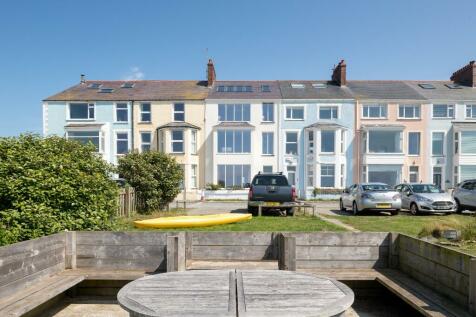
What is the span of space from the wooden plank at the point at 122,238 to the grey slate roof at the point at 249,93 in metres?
26.6

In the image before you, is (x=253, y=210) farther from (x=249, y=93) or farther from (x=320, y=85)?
(x=320, y=85)

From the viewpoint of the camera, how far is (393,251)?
17.6ft

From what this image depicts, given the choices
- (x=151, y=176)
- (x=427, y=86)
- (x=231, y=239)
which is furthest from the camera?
(x=427, y=86)

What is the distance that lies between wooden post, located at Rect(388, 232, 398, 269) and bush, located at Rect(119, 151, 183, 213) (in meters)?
11.4

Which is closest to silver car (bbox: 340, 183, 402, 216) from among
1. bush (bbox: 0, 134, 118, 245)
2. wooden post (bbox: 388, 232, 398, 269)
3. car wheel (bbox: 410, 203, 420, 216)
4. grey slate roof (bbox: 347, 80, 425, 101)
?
car wheel (bbox: 410, 203, 420, 216)

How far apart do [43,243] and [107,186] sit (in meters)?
2.96

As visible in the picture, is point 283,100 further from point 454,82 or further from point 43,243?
point 43,243

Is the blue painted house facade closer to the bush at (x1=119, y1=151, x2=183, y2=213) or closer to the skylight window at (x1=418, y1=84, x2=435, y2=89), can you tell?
the skylight window at (x1=418, y1=84, x2=435, y2=89)

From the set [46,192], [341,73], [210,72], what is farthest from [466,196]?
[210,72]

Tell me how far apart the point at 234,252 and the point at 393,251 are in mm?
2627

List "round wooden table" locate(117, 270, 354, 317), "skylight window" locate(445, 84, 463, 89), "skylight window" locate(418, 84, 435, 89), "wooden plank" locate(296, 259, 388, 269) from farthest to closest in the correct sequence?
"skylight window" locate(418, 84, 435, 89)
"skylight window" locate(445, 84, 463, 89)
"wooden plank" locate(296, 259, 388, 269)
"round wooden table" locate(117, 270, 354, 317)

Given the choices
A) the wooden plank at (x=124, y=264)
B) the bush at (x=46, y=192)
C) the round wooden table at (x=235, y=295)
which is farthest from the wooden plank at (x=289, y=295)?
the bush at (x=46, y=192)

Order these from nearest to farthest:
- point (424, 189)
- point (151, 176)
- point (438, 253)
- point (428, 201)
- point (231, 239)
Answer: point (438, 253) < point (231, 239) < point (151, 176) < point (428, 201) < point (424, 189)

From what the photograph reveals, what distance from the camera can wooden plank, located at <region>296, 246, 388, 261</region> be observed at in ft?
17.6
